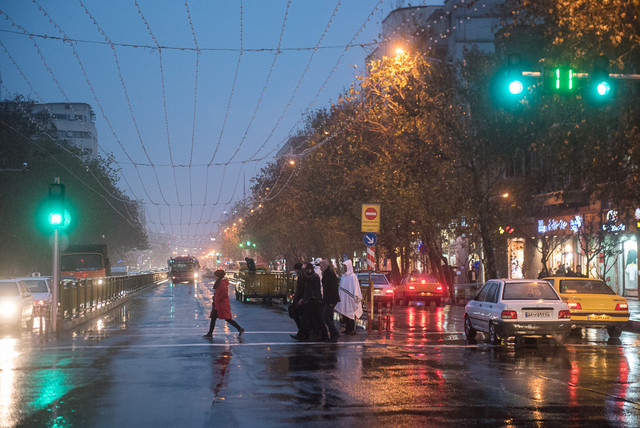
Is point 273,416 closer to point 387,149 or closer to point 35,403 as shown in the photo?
point 35,403

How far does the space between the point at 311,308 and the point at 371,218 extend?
5.32 m

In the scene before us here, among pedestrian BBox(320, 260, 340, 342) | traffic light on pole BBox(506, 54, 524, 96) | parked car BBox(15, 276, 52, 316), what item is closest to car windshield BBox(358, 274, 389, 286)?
parked car BBox(15, 276, 52, 316)

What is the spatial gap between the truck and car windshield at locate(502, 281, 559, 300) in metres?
40.2

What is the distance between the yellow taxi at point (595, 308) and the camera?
21.8 m

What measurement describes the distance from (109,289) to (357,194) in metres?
18.1

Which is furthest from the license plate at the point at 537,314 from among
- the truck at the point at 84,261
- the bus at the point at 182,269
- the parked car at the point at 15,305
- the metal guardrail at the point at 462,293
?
the bus at the point at 182,269

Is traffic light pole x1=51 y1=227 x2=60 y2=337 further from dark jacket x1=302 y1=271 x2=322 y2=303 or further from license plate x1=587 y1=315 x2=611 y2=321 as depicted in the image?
license plate x1=587 y1=315 x2=611 y2=321

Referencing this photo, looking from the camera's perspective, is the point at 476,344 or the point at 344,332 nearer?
the point at 476,344

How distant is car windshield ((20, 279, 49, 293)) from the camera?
1222 inches

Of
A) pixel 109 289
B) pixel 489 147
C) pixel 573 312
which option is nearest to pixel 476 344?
pixel 573 312

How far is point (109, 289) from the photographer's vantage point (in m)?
37.5

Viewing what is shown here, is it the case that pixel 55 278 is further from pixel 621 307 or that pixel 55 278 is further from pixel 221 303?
pixel 621 307

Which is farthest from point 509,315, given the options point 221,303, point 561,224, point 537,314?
point 561,224

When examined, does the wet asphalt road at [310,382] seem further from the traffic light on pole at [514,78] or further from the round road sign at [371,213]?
the traffic light on pole at [514,78]
